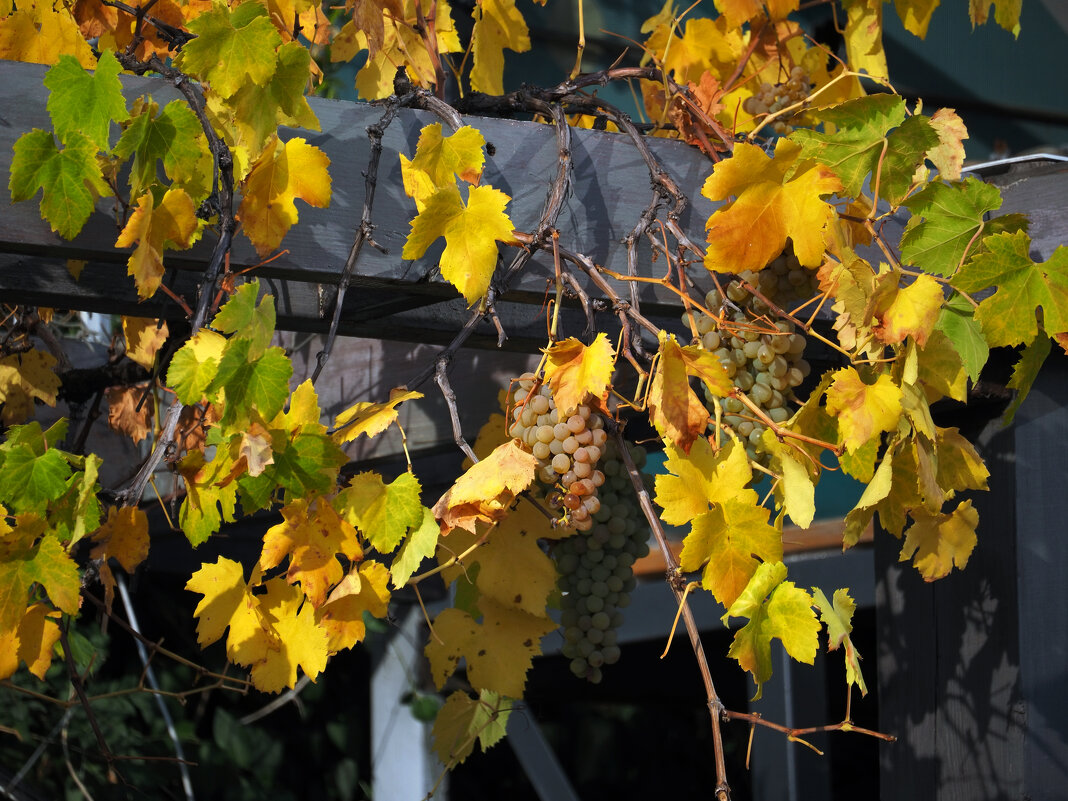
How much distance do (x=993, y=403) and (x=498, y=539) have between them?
657 mm

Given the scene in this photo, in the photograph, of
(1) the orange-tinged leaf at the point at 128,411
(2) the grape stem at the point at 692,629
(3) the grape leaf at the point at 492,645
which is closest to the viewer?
(2) the grape stem at the point at 692,629

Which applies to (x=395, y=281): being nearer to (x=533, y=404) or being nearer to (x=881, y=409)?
(x=533, y=404)

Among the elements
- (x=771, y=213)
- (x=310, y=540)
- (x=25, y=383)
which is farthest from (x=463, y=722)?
(x=25, y=383)

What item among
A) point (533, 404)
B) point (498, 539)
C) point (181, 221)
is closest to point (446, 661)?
point (498, 539)

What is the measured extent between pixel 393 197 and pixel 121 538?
1.32 feet

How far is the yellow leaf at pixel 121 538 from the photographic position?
3.31 feet

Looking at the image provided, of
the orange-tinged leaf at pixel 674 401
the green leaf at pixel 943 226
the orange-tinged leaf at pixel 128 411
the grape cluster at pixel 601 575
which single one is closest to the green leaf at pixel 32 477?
A: the orange-tinged leaf at pixel 674 401

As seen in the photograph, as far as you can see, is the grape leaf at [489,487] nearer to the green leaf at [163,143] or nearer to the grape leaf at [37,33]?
the green leaf at [163,143]

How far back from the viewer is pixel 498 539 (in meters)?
1.07

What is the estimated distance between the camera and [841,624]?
0.85 metres

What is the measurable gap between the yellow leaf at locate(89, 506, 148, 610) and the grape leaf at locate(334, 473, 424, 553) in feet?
0.88

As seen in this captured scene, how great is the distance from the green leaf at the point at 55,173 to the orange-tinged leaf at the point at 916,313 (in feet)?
2.07

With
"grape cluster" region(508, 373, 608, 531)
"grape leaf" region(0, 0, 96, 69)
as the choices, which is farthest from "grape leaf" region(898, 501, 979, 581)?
"grape leaf" region(0, 0, 96, 69)

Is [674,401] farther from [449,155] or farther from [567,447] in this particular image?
[449,155]
